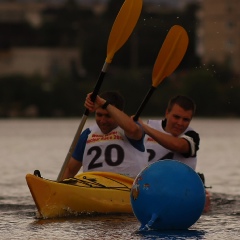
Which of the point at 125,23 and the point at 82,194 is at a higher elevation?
the point at 125,23

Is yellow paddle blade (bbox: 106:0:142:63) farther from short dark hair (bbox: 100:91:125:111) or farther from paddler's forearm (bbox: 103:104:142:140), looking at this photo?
paddler's forearm (bbox: 103:104:142:140)

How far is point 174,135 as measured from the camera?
16562 mm

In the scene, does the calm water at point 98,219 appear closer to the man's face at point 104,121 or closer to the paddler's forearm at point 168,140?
the paddler's forearm at point 168,140

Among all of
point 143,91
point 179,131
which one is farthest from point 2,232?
point 143,91

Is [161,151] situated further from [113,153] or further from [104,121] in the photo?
[104,121]

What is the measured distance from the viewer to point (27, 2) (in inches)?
7456

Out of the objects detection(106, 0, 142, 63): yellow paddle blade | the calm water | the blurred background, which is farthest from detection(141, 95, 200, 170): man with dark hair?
the blurred background

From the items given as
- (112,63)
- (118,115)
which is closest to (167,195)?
(118,115)

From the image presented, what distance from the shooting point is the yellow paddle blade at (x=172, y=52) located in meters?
17.6

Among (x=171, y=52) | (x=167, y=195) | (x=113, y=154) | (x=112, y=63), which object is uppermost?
(x=112, y=63)

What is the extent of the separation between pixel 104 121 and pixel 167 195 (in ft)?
7.65

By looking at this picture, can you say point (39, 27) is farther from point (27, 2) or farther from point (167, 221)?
point (167, 221)

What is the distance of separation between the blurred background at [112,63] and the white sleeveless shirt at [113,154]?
1893 inches

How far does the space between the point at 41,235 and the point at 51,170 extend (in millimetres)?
13059
